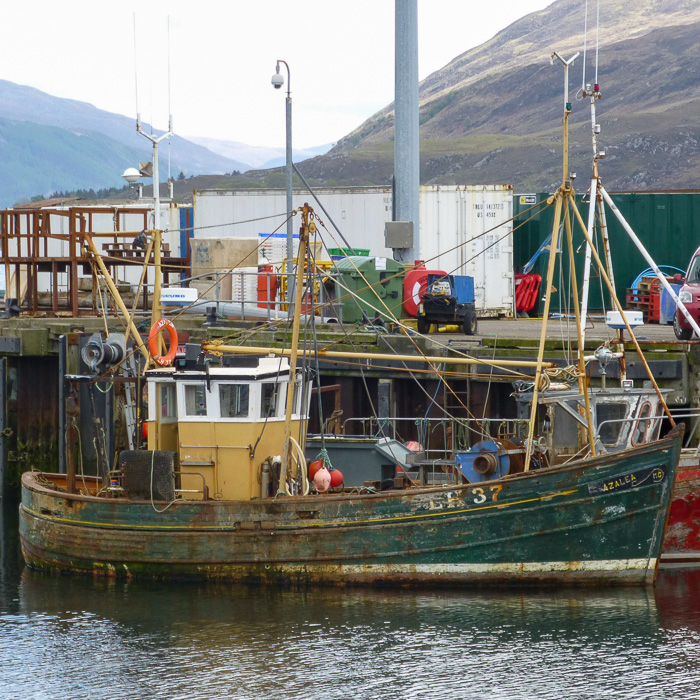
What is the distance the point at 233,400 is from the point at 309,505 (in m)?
2.04

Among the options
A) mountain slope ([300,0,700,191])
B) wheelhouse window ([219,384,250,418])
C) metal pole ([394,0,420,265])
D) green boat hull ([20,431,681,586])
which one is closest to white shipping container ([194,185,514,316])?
metal pole ([394,0,420,265])

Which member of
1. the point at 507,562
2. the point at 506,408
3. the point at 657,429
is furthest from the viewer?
the point at 506,408

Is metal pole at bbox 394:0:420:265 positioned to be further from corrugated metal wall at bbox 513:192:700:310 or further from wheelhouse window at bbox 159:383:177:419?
wheelhouse window at bbox 159:383:177:419

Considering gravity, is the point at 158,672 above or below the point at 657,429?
below

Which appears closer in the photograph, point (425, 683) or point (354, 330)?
point (425, 683)

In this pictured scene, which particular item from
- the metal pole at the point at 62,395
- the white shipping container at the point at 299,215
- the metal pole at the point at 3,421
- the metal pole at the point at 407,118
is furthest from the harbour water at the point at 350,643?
the white shipping container at the point at 299,215

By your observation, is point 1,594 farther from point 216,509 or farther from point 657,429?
point 657,429

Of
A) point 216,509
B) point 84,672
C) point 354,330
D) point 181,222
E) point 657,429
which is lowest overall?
point 84,672

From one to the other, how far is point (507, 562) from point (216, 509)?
4328 mm

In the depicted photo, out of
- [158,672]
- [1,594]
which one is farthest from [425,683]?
[1,594]

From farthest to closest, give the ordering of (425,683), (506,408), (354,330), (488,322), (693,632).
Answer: (488,322), (354,330), (506,408), (693,632), (425,683)

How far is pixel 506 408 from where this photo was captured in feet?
66.8

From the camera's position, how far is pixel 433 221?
34.1 m

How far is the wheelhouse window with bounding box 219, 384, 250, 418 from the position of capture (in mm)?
16766
